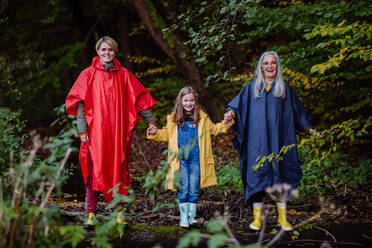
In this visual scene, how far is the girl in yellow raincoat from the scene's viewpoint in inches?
163

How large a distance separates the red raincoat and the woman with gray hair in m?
1.30

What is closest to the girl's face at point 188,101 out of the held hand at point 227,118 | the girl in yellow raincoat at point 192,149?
the girl in yellow raincoat at point 192,149

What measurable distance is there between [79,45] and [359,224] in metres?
9.05

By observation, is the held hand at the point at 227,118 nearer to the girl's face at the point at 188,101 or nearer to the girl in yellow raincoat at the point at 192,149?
the girl in yellow raincoat at the point at 192,149

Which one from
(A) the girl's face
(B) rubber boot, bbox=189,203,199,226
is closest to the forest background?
(A) the girl's face

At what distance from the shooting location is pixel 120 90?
4230 mm

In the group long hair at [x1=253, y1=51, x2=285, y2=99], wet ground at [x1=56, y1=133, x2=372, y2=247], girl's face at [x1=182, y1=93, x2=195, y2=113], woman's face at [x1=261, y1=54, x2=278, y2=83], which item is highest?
woman's face at [x1=261, y1=54, x2=278, y2=83]

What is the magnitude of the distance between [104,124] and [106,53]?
2.65 ft

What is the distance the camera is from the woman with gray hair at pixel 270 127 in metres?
4.20

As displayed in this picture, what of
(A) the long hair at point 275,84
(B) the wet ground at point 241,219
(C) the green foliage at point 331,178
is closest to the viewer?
(B) the wet ground at point 241,219

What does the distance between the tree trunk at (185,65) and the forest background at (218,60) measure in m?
0.02

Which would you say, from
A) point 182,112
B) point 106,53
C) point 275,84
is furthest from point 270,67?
point 106,53

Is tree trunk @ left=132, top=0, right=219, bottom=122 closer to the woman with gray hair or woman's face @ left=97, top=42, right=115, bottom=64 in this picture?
the woman with gray hair

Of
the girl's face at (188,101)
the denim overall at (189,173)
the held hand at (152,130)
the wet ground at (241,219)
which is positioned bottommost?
the wet ground at (241,219)
